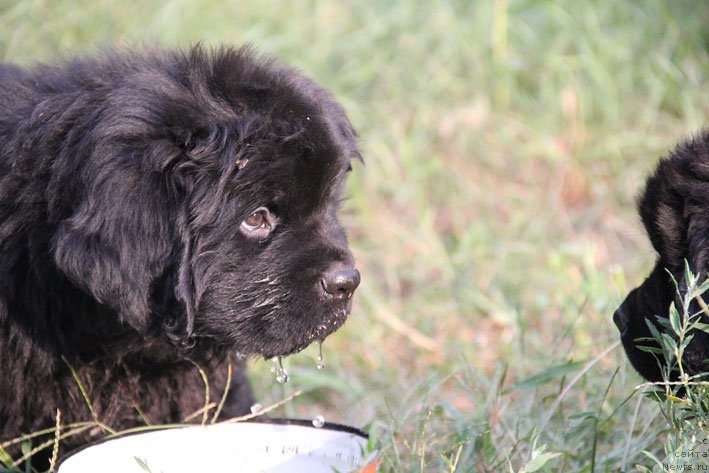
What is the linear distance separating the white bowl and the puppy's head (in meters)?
0.24

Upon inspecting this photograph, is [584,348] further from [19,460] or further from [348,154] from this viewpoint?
[19,460]

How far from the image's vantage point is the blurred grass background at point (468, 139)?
458 centimetres

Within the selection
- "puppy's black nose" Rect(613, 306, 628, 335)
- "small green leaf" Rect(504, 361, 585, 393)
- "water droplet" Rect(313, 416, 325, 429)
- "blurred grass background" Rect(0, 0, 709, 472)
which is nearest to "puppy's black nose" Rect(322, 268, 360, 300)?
"water droplet" Rect(313, 416, 325, 429)

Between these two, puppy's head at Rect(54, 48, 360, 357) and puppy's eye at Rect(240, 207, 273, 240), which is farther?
puppy's eye at Rect(240, 207, 273, 240)

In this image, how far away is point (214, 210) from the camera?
2.59 meters

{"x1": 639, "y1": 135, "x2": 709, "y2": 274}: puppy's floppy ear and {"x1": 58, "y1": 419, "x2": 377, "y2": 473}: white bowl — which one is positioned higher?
{"x1": 639, "y1": 135, "x2": 709, "y2": 274}: puppy's floppy ear

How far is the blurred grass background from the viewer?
4.58m

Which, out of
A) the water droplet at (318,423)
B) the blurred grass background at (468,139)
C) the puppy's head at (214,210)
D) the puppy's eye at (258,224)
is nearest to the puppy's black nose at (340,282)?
the puppy's head at (214,210)

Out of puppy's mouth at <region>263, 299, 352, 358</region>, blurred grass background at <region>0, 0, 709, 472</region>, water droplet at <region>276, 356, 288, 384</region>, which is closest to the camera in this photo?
puppy's mouth at <region>263, 299, 352, 358</region>

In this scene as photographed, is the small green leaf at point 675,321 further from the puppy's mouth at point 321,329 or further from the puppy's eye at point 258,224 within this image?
the puppy's eye at point 258,224

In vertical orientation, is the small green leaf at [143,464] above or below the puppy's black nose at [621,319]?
below

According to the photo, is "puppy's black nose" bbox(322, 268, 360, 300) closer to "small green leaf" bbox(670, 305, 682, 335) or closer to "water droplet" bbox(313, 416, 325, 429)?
"water droplet" bbox(313, 416, 325, 429)

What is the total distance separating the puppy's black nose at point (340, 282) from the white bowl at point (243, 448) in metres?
0.37

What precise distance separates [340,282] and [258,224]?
0.28 metres
